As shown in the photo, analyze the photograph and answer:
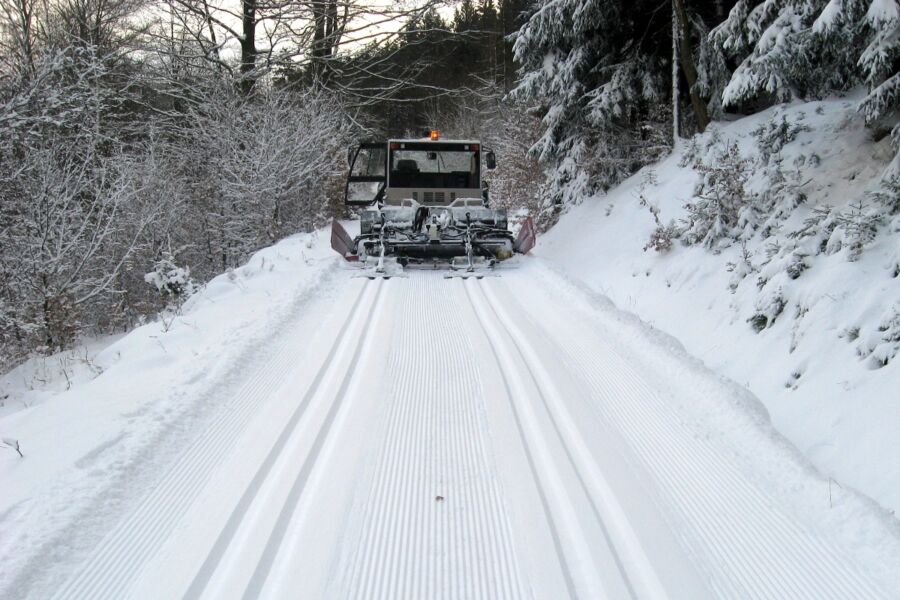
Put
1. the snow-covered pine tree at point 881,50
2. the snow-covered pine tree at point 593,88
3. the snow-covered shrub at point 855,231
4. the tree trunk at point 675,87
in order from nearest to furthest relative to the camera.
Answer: the snow-covered pine tree at point 881,50, the snow-covered shrub at point 855,231, the tree trunk at point 675,87, the snow-covered pine tree at point 593,88

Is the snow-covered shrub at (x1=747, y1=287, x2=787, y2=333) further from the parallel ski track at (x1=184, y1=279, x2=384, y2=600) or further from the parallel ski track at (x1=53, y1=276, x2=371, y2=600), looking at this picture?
the parallel ski track at (x1=53, y1=276, x2=371, y2=600)

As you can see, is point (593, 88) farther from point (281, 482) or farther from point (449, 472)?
point (281, 482)

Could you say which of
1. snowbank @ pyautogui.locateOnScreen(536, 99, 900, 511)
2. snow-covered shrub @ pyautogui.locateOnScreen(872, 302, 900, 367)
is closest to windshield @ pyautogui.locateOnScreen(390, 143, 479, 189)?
snowbank @ pyautogui.locateOnScreen(536, 99, 900, 511)

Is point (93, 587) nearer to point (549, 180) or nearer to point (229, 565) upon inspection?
point (229, 565)

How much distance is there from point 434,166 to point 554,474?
398 inches

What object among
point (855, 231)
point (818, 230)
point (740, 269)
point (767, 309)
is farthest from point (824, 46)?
point (767, 309)

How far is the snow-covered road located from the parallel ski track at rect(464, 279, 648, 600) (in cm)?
1

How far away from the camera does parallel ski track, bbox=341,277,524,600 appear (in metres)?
2.68

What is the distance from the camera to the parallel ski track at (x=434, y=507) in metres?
2.68

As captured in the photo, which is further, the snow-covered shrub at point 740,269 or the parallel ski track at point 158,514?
the snow-covered shrub at point 740,269

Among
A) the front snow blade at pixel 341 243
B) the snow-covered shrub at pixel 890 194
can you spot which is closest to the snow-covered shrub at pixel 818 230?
the snow-covered shrub at pixel 890 194

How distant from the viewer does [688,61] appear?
10734 millimetres

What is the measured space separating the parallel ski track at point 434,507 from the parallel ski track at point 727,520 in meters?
0.95

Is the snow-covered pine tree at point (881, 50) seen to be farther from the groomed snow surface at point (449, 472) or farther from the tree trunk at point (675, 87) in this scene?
the tree trunk at point (675, 87)
